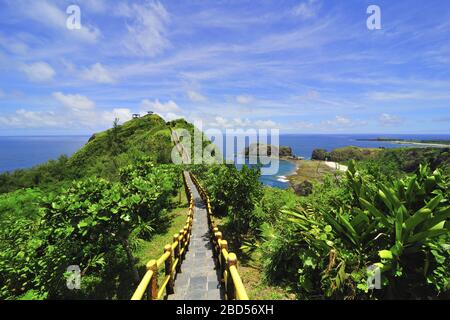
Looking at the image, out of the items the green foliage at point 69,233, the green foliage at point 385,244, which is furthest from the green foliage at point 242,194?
the green foliage at point 385,244

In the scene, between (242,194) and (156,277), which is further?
(242,194)

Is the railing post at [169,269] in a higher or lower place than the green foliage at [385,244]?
lower

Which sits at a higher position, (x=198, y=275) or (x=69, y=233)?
(x=69, y=233)

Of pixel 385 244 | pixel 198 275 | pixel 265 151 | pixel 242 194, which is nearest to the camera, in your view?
pixel 385 244

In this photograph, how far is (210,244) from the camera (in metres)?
10.2

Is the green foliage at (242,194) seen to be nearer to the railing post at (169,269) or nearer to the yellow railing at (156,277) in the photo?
A: the yellow railing at (156,277)

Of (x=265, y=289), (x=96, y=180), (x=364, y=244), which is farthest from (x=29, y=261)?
(x=364, y=244)

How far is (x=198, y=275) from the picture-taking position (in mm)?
7168

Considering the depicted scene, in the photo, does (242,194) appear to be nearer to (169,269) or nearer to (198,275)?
(198,275)

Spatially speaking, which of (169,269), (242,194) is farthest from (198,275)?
(242,194)

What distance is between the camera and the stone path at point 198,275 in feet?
19.5
